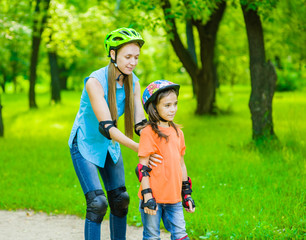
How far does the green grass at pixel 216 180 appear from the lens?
4.52m

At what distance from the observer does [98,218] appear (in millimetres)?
3348

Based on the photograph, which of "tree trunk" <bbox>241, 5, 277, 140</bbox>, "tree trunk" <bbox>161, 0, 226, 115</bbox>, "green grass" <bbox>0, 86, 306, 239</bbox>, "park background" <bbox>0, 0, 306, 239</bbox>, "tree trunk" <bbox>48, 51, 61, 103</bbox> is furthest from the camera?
"tree trunk" <bbox>48, 51, 61, 103</bbox>

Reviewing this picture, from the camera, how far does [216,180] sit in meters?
6.16

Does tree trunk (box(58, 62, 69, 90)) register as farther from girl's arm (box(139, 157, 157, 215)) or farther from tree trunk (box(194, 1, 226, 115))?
girl's arm (box(139, 157, 157, 215))

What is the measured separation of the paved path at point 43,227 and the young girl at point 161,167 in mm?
1535

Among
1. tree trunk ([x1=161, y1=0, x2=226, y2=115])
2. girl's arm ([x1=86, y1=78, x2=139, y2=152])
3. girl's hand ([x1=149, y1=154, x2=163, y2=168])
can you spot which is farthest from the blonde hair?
tree trunk ([x1=161, y1=0, x2=226, y2=115])

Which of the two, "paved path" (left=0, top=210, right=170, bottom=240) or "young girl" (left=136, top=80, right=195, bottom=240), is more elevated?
"young girl" (left=136, top=80, right=195, bottom=240)

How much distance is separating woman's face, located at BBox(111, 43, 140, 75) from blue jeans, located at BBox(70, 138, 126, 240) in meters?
0.78

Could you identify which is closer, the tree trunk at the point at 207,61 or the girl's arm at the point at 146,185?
the girl's arm at the point at 146,185

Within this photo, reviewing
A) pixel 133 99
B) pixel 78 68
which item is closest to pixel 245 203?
pixel 133 99

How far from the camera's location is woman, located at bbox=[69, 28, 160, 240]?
328 centimetres

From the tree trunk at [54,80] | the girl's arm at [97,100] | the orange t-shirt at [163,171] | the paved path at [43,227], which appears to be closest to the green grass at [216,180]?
the paved path at [43,227]

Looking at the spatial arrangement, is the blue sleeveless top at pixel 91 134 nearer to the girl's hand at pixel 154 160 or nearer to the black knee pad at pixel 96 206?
the black knee pad at pixel 96 206

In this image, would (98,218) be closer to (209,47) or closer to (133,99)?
(133,99)
